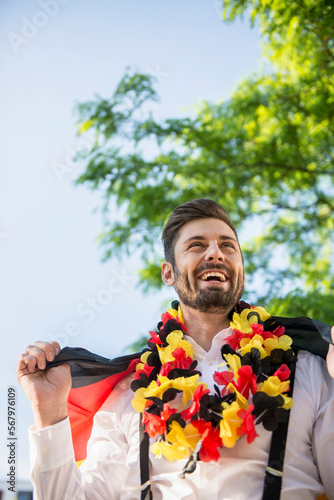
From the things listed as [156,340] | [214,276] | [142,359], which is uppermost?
[214,276]

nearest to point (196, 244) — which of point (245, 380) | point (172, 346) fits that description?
point (172, 346)

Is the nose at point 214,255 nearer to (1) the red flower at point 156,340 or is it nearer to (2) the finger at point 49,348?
(1) the red flower at point 156,340

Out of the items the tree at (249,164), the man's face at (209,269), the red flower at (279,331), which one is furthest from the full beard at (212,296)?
the tree at (249,164)

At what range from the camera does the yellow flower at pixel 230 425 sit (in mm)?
1610

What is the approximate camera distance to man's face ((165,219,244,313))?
2035 millimetres

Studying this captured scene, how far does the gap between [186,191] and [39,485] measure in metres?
3.60

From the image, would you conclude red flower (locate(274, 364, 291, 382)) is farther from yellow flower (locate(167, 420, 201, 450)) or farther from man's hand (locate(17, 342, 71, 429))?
man's hand (locate(17, 342, 71, 429))

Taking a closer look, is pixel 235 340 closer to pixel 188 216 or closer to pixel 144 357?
pixel 144 357

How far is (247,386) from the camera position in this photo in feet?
5.75

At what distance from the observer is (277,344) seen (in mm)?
1895

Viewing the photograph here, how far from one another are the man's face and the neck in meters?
0.05

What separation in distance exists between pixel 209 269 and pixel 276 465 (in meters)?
0.83

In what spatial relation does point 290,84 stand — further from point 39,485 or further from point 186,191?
point 39,485

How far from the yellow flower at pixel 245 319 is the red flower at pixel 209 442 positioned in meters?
0.47
